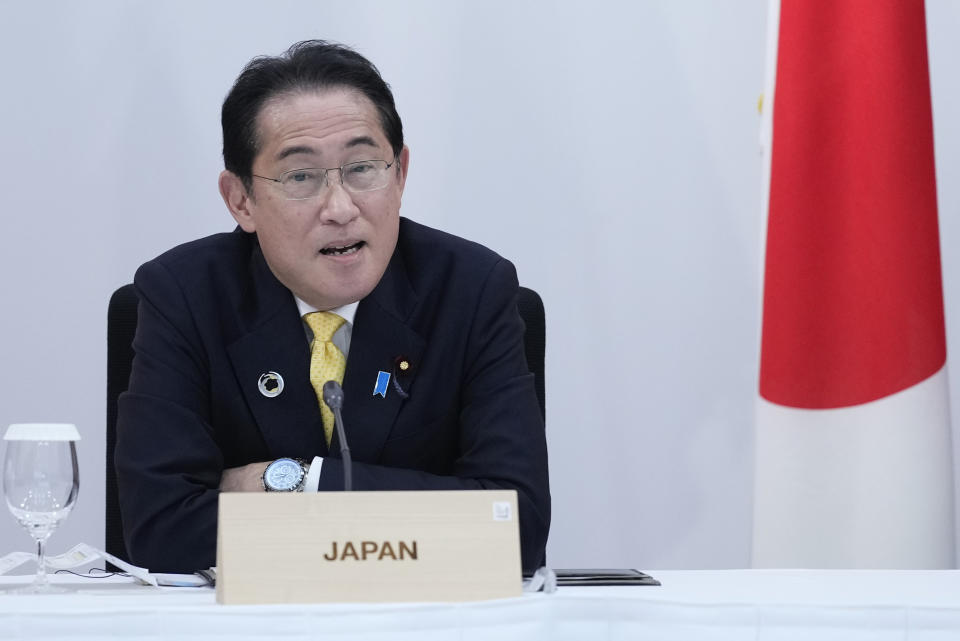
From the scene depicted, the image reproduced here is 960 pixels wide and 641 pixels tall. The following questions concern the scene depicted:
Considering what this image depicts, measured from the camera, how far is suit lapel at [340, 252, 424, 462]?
2008 mm

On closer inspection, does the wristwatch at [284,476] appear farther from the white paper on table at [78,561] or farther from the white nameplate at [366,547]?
the white nameplate at [366,547]

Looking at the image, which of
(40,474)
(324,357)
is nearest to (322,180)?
(324,357)

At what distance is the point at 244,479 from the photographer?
6.13 ft

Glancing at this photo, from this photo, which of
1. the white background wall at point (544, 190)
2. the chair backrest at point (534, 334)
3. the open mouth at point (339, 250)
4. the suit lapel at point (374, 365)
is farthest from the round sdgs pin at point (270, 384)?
the white background wall at point (544, 190)

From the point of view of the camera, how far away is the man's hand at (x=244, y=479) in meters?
1.85

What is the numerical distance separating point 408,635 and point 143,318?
3.77 feet

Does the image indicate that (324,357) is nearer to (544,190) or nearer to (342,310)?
(342,310)

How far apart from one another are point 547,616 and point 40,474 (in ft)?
2.03

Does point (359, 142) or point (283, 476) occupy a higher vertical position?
point (359, 142)

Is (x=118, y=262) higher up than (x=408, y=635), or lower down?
higher up

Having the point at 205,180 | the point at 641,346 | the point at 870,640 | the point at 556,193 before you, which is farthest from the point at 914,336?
the point at 205,180

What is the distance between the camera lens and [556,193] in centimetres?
325

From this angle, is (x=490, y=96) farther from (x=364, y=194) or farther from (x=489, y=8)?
(x=364, y=194)

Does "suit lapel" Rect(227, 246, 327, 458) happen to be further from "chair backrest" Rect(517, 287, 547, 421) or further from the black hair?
"chair backrest" Rect(517, 287, 547, 421)
